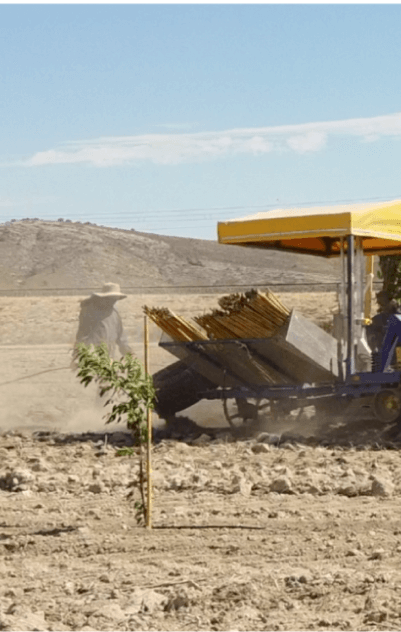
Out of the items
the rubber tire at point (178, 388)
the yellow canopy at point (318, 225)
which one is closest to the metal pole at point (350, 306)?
the yellow canopy at point (318, 225)

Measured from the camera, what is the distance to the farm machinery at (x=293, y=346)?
13.7 metres

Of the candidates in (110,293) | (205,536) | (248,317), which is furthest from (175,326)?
(205,536)

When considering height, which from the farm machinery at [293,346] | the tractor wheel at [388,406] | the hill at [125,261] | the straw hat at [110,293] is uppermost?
the hill at [125,261]

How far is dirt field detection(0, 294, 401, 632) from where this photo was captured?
6.85 metres

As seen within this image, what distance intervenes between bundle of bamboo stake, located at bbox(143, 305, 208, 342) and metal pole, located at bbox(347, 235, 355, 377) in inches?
62.1

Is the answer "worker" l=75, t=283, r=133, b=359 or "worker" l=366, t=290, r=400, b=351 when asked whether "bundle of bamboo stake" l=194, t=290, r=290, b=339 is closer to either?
"worker" l=366, t=290, r=400, b=351

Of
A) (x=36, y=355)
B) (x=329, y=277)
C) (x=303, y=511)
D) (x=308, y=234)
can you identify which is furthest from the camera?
(x=329, y=277)

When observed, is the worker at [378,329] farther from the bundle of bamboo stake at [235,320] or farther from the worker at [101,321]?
the worker at [101,321]

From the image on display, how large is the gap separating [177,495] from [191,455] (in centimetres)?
229

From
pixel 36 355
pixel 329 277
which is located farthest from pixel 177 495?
pixel 329 277

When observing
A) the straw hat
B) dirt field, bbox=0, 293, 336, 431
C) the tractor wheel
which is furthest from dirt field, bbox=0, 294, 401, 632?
the straw hat

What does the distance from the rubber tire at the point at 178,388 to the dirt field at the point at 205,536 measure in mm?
698

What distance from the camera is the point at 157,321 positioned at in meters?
14.3

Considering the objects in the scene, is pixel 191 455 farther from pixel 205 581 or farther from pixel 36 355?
pixel 36 355
